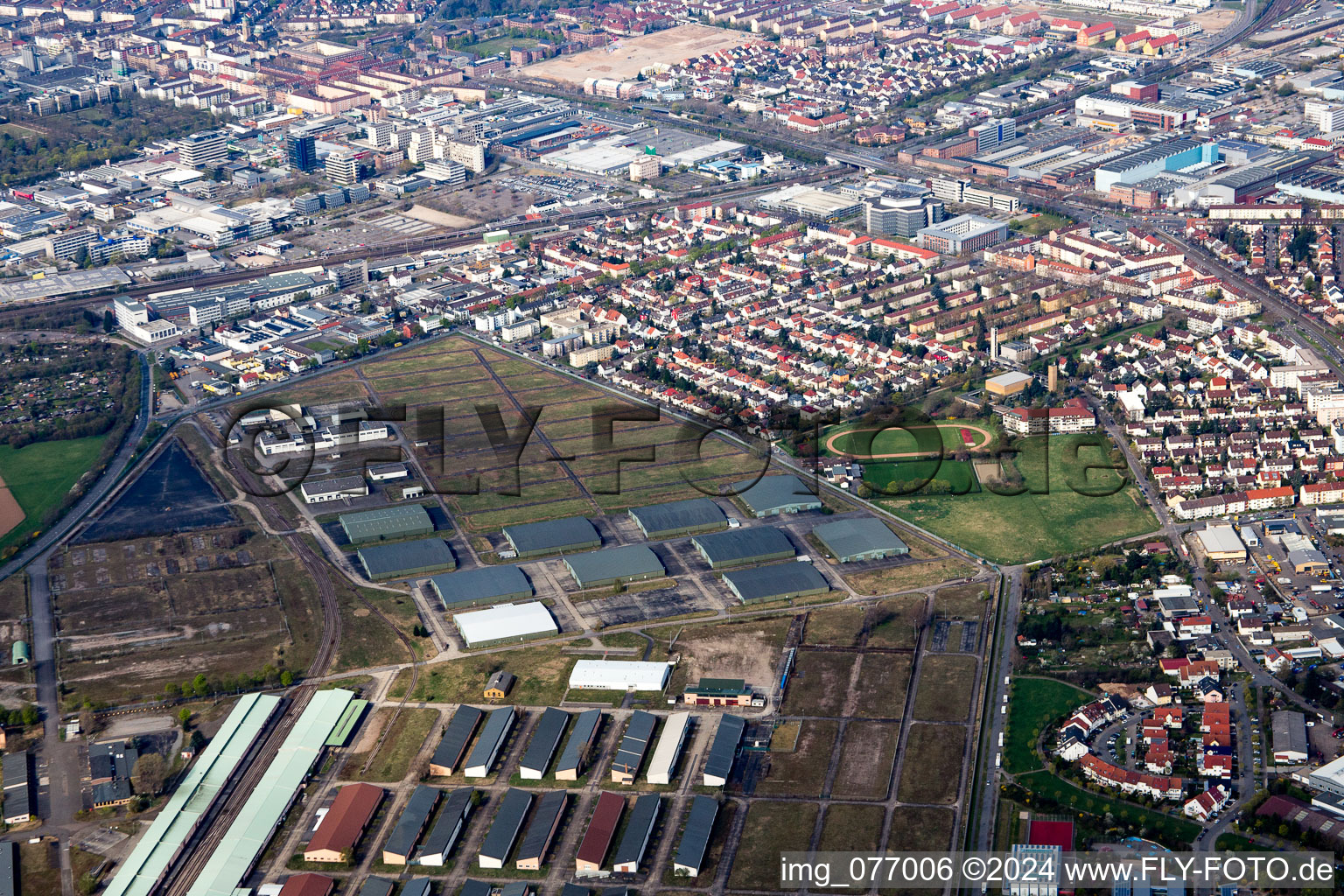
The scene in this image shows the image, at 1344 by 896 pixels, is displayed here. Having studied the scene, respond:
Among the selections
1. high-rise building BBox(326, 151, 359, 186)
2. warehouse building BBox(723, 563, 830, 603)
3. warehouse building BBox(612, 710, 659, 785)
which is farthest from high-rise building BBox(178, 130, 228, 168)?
warehouse building BBox(612, 710, 659, 785)

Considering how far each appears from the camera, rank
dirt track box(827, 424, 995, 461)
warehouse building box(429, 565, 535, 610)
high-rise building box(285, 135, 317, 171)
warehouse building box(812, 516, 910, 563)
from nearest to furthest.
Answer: warehouse building box(429, 565, 535, 610) < warehouse building box(812, 516, 910, 563) < dirt track box(827, 424, 995, 461) < high-rise building box(285, 135, 317, 171)

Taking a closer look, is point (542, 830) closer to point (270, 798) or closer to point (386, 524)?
point (270, 798)

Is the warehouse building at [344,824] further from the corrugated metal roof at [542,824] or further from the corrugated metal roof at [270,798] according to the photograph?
the corrugated metal roof at [542,824]

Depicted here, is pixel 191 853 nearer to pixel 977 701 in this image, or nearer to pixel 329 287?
pixel 977 701

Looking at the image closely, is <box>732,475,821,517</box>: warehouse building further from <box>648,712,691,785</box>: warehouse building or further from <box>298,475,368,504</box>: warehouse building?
<box>298,475,368,504</box>: warehouse building

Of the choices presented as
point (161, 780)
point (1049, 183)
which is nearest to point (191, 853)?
point (161, 780)

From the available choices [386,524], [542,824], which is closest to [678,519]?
[386,524]
